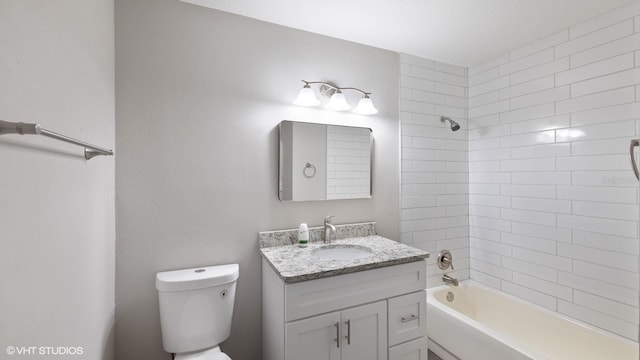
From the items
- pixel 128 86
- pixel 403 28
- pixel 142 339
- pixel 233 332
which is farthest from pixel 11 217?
pixel 403 28

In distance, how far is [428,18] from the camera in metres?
1.75

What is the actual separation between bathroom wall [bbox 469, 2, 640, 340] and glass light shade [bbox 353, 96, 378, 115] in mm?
1141

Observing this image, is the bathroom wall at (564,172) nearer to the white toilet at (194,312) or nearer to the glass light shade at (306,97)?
the glass light shade at (306,97)

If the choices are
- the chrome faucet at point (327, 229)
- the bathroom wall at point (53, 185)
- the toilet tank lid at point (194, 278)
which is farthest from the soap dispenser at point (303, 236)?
the bathroom wall at point (53, 185)

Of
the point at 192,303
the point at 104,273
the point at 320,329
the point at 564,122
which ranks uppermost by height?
the point at 564,122

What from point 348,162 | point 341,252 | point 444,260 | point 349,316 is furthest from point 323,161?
point 444,260

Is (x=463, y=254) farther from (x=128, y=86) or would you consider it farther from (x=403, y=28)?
(x=128, y=86)

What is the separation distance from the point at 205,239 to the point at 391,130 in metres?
1.57

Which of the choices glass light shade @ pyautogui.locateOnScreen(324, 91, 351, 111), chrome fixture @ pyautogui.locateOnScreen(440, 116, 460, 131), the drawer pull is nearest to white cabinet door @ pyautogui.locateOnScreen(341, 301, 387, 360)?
the drawer pull

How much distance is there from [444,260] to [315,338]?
4.89 ft

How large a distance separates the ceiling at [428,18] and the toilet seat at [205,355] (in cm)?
192

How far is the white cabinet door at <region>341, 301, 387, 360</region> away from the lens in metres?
1.40

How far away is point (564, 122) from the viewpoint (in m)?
1.90

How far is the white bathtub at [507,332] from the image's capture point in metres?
1.62
